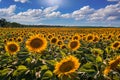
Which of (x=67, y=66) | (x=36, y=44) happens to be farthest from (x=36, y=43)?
(x=67, y=66)

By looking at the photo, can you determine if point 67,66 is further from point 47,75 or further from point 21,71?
point 21,71

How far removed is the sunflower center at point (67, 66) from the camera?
351 centimetres

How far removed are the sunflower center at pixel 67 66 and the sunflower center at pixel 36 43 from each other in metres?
3.05

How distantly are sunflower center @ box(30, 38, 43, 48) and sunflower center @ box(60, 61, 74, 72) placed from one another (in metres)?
3.05

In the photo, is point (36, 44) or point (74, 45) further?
point (74, 45)

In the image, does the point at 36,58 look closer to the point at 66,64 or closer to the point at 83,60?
the point at 83,60

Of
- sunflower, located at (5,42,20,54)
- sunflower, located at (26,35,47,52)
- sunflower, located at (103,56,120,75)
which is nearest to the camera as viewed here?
sunflower, located at (103,56,120,75)

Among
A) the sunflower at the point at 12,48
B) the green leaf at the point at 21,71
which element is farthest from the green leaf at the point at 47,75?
the sunflower at the point at 12,48

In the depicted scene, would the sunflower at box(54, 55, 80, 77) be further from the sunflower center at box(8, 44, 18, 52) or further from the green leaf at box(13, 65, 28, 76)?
the sunflower center at box(8, 44, 18, 52)

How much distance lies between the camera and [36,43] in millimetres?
6781

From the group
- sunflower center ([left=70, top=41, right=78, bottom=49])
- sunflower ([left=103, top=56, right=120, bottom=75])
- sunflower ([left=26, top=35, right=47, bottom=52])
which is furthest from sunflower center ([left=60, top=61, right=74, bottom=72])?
sunflower center ([left=70, top=41, right=78, bottom=49])

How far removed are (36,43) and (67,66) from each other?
3259 millimetres

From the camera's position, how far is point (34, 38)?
670cm

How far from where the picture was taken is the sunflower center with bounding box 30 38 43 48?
6660 mm
